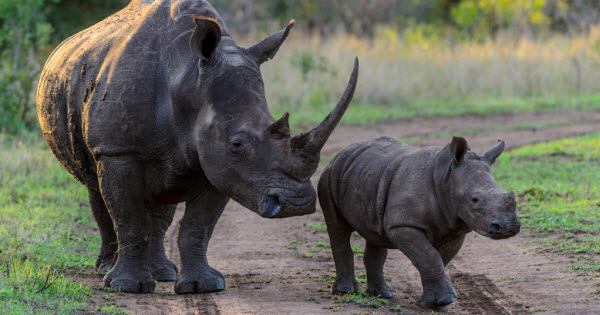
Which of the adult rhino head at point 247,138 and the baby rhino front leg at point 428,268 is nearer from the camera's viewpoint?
the adult rhino head at point 247,138

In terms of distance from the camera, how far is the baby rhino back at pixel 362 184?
6297mm

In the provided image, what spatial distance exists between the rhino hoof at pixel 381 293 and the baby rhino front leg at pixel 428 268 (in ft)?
1.35

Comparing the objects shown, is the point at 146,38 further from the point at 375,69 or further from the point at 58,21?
the point at 58,21

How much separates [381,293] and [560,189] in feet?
12.6

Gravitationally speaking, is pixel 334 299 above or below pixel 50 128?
below

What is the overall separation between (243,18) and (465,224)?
770 inches

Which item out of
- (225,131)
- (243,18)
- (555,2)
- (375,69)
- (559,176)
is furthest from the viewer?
(555,2)

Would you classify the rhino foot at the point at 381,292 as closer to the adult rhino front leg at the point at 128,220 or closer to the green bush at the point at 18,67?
the adult rhino front leg at the point at 128,220

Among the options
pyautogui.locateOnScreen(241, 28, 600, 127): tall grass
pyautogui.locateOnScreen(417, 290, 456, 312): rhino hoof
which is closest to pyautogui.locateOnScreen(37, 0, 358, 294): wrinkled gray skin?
pyautogui.locateOnScreen(417, 290, 456, 312): rhino hoof

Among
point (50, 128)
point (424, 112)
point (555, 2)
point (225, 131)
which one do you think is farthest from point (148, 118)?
point (555, 2)

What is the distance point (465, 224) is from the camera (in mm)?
6020

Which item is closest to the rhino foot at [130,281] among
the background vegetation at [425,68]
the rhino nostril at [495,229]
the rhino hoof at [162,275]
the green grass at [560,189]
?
the rhino hoof at [162,275]

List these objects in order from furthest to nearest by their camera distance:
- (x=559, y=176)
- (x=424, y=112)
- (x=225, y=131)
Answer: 1. (x=424, y=112)
2. (x=559, y=176)
3. (x=225, y=131)

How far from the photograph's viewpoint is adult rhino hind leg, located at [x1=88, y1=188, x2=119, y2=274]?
716cm
